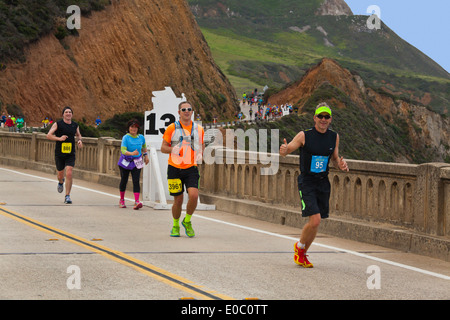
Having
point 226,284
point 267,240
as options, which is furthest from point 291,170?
point 226,284

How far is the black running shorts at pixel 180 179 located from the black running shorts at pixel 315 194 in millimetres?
2712

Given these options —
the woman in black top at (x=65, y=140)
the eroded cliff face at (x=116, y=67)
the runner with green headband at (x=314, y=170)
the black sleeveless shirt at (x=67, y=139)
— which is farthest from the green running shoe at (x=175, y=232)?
the eroded cliff face at (x=116, y=67)

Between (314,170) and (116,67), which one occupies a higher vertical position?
(116,67)

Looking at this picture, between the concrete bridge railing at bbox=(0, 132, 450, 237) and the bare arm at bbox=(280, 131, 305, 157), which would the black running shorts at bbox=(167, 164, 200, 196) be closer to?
the concrete bridge railing at bbox=(0, 132, 450, 237)

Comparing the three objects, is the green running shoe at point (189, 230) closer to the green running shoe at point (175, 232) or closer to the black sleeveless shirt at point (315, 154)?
the green running shoe at point (175, 232)

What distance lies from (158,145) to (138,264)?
23.3ft

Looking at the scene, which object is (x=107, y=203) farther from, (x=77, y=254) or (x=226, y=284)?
(x=226, y=284)

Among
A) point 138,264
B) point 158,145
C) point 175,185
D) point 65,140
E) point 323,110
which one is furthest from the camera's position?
point 65,140

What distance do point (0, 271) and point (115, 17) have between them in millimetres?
74399

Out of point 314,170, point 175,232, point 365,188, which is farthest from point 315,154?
point 175,232

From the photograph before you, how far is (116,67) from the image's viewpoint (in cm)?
7788

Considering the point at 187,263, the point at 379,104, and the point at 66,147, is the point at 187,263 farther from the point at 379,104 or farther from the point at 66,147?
the point at 379,104

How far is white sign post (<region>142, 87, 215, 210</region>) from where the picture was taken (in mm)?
15570
